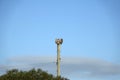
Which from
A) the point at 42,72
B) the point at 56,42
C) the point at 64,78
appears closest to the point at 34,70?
the point at 42,72

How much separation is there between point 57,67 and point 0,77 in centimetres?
642

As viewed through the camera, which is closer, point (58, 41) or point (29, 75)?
point (29, 75)

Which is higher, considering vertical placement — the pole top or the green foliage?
the pole top

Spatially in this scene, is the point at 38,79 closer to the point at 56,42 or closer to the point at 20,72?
the point at 20,72

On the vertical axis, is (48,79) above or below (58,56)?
below

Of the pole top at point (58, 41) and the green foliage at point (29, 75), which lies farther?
the pole top at point (58, 41)

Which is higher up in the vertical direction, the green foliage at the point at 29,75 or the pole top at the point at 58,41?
the pole top at the point at 58,41

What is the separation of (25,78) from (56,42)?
24.7 feet

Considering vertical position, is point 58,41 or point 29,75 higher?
point 58,41

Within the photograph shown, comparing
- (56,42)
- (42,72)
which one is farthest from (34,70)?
(56,42)

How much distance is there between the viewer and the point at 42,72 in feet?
121

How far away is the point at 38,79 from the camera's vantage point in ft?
118

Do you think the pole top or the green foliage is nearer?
the green foliage

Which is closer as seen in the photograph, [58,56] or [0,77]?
[0,77]
